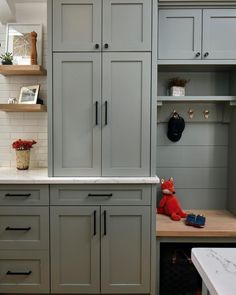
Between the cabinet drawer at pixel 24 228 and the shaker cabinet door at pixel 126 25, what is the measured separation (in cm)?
139

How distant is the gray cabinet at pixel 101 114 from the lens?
1.99 metres

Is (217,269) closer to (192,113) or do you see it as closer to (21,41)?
(192,113)

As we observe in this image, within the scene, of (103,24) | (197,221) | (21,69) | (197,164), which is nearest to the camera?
(103,24)

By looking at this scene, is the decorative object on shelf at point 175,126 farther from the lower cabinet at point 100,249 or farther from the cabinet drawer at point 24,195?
the cabinet drawer at point 24,195

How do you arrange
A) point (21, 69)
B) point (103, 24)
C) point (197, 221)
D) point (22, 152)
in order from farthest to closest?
point (22, 152) < point (21, 69) < point (197, 221) < point (103, 24)

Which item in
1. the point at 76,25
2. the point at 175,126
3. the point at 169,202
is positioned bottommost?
the point at 169,202

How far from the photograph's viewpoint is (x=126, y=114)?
2.02m

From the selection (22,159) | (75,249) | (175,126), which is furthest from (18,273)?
(175,126)

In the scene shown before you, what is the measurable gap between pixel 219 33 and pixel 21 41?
1780 mm

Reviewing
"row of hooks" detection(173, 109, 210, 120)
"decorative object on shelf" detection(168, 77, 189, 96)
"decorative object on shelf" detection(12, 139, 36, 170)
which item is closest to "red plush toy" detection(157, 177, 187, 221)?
"row of hooks" detection(173, 109, 210, 120)

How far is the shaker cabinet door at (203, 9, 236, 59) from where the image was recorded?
212cm

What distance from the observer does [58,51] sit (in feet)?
6.51

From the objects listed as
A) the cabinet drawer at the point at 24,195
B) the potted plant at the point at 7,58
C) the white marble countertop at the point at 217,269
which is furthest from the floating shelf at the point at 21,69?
the white marble countertop at the point at 217,269

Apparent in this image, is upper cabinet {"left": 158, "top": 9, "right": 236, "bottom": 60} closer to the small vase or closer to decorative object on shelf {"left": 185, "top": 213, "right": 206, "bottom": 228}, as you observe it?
decorative object on shelf {"left": 185, "top": 213, "right": 206, "bottom": 228}
